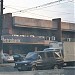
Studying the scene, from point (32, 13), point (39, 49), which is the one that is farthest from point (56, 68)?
point (32, 13)

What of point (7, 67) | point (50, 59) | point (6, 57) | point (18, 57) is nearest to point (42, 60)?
point (50, 59)

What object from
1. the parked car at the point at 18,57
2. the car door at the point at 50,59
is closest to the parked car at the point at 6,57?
the parked car at the point at 18,57

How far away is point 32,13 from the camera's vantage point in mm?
4609

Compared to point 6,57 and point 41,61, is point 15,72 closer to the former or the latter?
point 41,61

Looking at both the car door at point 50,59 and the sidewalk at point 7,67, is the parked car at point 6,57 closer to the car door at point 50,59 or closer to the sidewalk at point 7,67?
the sidewalk at point 7,67

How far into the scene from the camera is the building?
178 inches

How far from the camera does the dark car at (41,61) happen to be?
520 cm

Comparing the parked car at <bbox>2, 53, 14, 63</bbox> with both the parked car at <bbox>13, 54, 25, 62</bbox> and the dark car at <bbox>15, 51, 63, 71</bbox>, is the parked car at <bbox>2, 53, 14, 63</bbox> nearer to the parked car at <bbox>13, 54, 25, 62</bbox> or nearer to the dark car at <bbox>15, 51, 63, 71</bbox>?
the parked car at <bbox>13, 54, 25, 62</bbox>

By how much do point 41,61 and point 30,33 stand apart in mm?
1070

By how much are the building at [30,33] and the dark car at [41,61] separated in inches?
12.8

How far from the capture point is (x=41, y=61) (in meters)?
5.52

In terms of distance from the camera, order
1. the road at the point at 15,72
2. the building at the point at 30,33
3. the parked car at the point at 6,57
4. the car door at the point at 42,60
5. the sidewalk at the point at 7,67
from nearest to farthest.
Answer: the building at the point at 30,33
the parked car at the point at 6,57
the sidewalk at the point at 7,67
the road at the point at 15,72
the car door at the point at 42,60

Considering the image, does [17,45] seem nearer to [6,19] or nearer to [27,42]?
[27,42]

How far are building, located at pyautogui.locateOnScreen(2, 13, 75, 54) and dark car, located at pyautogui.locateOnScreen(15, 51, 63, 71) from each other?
0.33 metres
